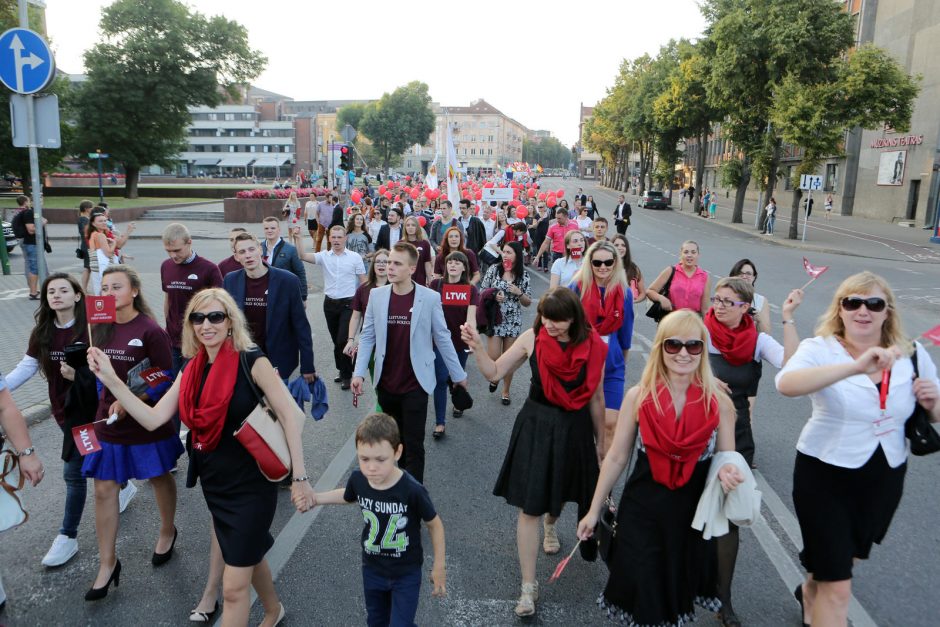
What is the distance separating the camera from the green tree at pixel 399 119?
100 metres

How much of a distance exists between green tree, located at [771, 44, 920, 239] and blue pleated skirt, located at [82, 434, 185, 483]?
28361 mm

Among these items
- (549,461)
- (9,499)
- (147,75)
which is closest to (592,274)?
(549,461)

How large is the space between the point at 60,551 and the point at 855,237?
3356cm

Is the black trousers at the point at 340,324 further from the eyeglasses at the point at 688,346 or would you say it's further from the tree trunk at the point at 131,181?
the tree trunk at the point at 131,181

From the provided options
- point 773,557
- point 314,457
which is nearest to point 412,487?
point 773,557

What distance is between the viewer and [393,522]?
2920mm

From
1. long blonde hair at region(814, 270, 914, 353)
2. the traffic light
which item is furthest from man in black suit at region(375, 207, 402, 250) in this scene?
the traffic light

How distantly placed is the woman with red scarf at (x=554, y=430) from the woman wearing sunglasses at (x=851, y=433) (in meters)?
1.02

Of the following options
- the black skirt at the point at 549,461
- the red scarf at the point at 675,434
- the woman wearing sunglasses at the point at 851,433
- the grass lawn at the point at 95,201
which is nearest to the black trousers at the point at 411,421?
the black skirt at the point at 549,461

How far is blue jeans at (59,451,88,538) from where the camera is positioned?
4055 millimetres

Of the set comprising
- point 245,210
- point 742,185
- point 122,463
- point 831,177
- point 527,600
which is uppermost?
point 831,177

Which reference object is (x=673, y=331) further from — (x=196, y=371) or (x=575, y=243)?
(x=575, y=243)

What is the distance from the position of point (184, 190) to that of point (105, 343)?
148 ft

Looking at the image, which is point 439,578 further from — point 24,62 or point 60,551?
point 24,62
